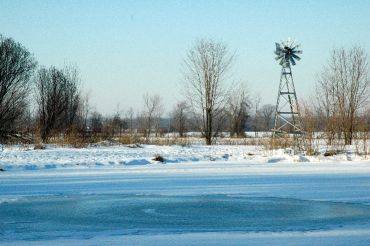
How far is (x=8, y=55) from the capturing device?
135 ft

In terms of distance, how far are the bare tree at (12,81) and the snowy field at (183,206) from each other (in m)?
23.7

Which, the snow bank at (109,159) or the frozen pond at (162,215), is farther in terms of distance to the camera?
the snow bank at (109,159)

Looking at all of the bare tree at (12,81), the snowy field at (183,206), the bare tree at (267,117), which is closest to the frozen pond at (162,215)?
the snowy field at (183,206)

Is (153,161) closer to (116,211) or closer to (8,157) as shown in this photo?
(8,157)

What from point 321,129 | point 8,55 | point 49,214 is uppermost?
point 8,55

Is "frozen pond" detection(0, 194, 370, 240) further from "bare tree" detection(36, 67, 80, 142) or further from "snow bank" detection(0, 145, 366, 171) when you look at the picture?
"bare tree" detection(36, 67, 80, 142)

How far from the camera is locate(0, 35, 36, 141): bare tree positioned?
39847 millimetres

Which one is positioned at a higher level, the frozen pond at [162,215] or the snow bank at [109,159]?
the snow bank at [109,159]

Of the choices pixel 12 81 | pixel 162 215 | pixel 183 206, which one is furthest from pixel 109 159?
pixel 12 81

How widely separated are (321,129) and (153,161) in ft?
30.9

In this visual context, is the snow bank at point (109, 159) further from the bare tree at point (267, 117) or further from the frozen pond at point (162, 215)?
the bare tree at point (267, 117)

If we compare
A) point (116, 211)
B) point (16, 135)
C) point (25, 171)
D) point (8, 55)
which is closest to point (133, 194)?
point (116, 211)

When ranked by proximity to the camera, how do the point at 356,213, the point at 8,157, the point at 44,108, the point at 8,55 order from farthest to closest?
the point at 44,108
the point at 8,55
the point at 8,157
the point at 356,213

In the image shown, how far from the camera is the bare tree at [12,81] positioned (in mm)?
39847
